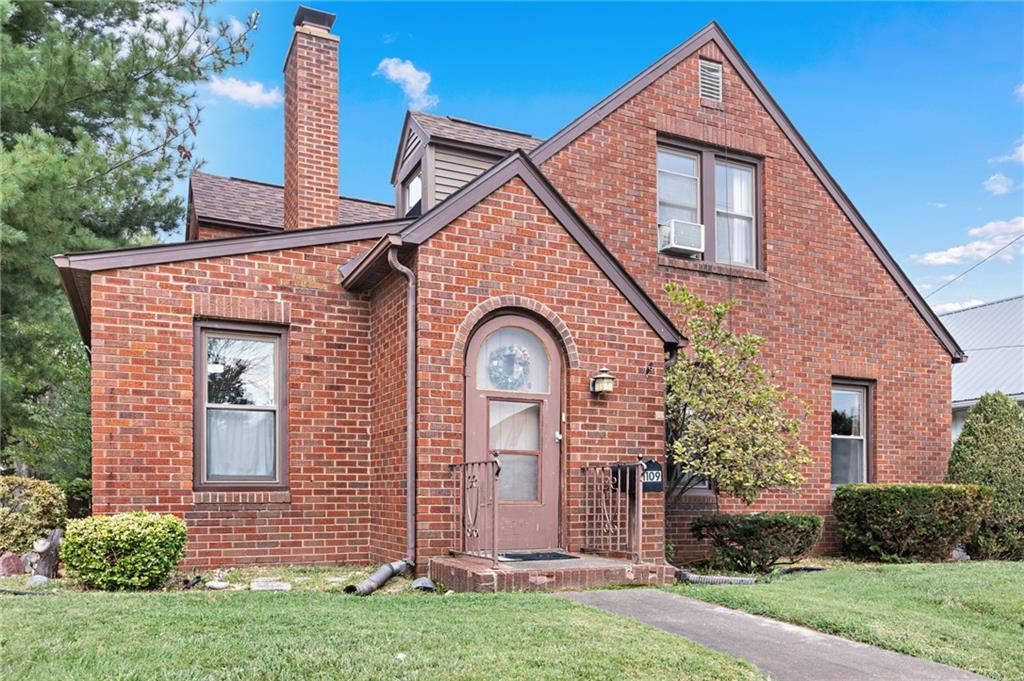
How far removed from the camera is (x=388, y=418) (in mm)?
9836

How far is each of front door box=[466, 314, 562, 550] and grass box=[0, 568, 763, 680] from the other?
7.42ft

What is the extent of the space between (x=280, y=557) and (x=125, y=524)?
210 cm

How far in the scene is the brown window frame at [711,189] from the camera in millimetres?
13219

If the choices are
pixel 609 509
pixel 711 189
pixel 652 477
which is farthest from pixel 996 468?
pixel 609 509

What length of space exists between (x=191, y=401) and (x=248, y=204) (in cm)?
646

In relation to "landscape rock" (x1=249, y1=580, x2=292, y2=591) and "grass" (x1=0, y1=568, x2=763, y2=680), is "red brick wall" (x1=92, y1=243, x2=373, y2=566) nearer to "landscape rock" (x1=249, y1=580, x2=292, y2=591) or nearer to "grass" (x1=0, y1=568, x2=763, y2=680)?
"landscape rock" (x1=249, y1=580, x2=292, y2=591)

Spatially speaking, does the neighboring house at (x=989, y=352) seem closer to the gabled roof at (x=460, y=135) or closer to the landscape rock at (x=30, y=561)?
the gabled roof at (x=460, y=135)

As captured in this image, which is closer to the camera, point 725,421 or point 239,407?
point 239,407

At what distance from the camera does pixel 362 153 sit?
21.0 metres

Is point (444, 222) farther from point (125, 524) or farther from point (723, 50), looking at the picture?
point (723, 50)

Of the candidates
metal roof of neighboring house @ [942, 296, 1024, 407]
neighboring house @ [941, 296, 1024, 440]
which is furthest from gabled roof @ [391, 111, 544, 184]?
metal roof of neighboring house @ [942, 296, 1024, 407]

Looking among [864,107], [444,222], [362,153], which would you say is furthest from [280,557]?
[864,107]

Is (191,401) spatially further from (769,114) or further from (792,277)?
(769,114)

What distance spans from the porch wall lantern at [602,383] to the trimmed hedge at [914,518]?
4941 millimetres
